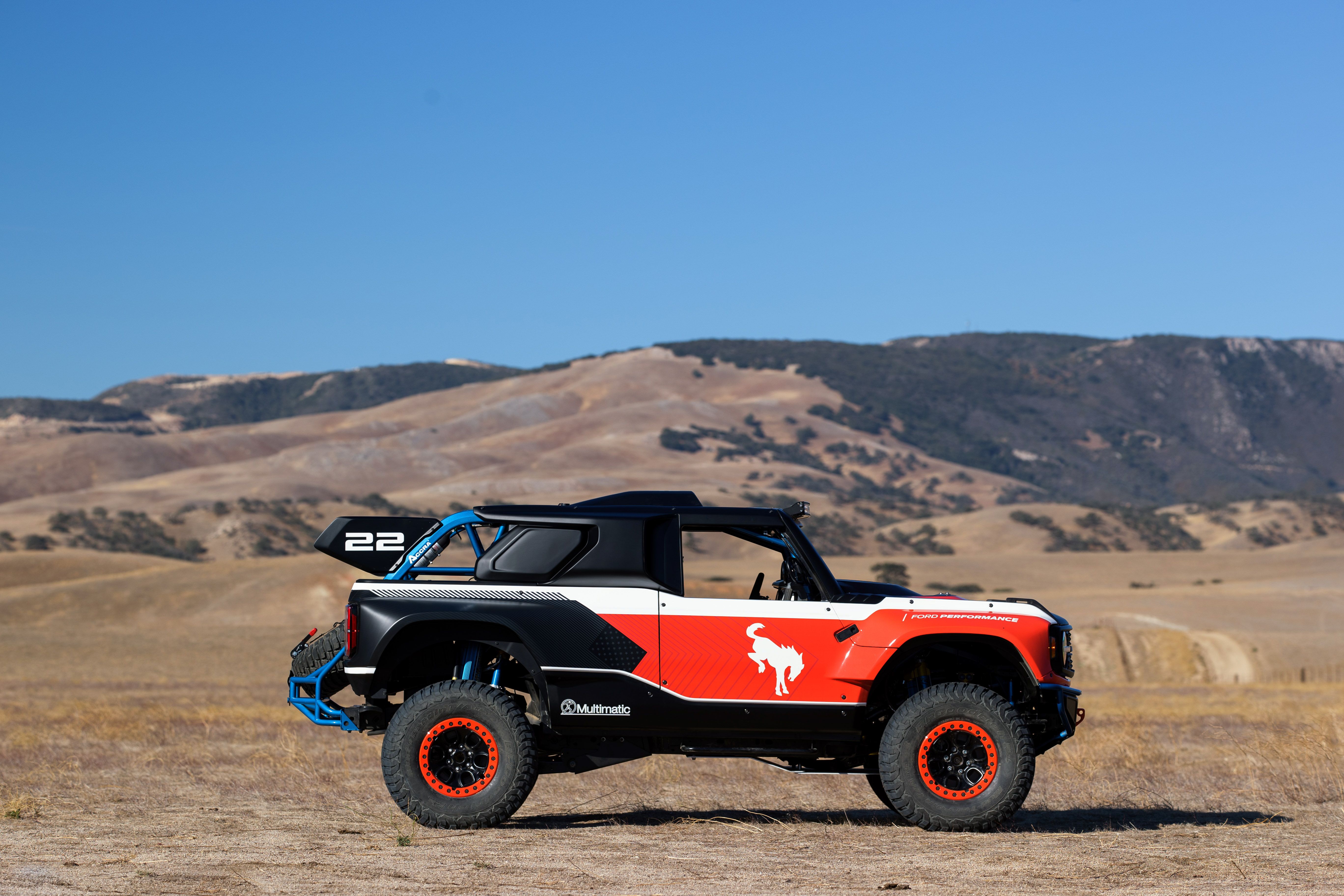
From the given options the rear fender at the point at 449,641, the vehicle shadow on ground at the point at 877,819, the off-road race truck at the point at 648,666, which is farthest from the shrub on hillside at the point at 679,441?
the rear fender at the point at 449,641

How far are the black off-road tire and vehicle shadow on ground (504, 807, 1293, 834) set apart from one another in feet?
4.76

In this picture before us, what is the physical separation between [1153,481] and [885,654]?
624 feet

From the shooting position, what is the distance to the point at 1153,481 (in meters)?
189

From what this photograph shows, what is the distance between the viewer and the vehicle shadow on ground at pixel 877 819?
961cm

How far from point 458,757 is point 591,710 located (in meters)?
0.90

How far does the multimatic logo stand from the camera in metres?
9.01

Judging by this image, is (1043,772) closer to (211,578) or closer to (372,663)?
Result: (372,663)

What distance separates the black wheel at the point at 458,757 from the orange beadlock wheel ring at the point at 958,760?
2470 mm

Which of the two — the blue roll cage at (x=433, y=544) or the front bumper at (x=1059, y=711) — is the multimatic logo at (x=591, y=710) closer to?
the blue roll cage at (x=433, y=544)

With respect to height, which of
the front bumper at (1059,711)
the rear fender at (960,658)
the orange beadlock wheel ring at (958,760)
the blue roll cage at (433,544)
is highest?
the blue roll cage at (433,544)

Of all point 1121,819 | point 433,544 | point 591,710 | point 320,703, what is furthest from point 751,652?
point 1121,819

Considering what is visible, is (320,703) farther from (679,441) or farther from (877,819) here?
(679,441)

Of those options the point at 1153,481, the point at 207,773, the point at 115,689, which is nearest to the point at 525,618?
the point at 207,773

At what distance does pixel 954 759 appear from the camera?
916 centimetres
